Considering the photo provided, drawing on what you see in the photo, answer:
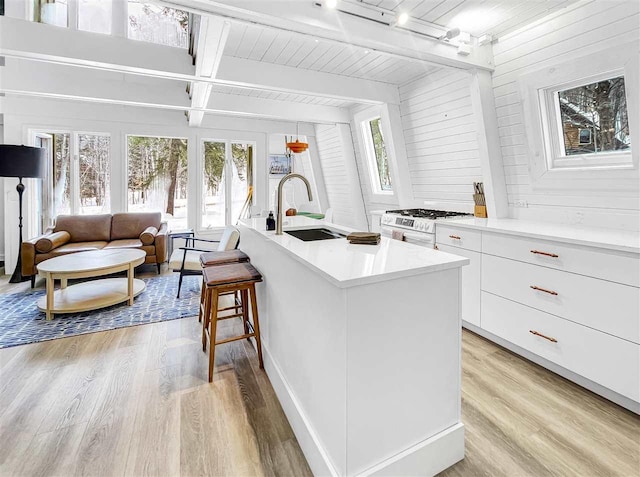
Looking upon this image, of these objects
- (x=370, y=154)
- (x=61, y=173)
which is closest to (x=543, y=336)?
(x=370, y=154)

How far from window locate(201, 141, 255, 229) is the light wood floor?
12.1 feet

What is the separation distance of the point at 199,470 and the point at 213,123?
211 inches

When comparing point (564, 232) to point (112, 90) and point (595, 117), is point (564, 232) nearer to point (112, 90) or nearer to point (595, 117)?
point (595, 117)

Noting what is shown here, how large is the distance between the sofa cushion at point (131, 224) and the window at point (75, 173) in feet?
1.51

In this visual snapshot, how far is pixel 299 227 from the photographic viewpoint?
8.44ft

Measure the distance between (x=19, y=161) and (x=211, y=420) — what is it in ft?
13.9

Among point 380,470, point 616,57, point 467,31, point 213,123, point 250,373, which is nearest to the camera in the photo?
point 380,470

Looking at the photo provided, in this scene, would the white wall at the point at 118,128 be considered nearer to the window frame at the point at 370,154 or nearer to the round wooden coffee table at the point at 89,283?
the window frame at the point at 370,154

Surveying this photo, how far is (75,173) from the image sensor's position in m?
5.11

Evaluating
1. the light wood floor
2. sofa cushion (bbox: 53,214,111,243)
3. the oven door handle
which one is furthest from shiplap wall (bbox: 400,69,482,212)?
sofa cushion (bbox: 53,214,111,243)

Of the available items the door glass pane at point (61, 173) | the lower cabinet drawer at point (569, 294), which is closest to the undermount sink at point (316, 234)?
the lower cabinet drawer at point (569, 294)

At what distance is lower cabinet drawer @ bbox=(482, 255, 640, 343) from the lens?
1.83 metres

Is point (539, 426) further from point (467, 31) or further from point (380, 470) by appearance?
point (467, 31)

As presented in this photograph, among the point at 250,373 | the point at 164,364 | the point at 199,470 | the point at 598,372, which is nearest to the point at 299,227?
the point at 250,373
